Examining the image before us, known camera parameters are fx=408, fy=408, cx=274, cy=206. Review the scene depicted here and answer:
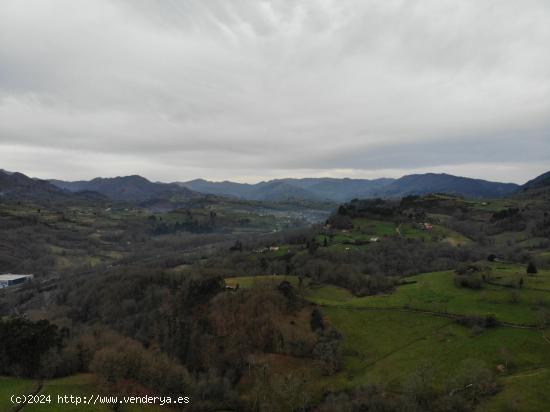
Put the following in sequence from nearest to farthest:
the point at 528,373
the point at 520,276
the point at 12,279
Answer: the point at 528,373 → the point at 520,276 → the point at 12,279

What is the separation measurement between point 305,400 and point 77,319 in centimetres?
9865

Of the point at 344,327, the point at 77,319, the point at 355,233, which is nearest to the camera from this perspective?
the point at 344,327

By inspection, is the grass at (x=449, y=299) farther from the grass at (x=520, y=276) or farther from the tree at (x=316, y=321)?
the tree at (x=316, y=321)

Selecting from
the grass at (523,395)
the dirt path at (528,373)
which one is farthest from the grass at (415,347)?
the grass at (523,395)

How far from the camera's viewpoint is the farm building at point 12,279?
18351 cm

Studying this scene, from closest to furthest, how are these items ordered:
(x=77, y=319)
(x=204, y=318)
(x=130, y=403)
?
(x=130, y=403) < (x=204, y=318) < (x=77, y=319)

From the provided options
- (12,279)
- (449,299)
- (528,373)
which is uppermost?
(449,299)

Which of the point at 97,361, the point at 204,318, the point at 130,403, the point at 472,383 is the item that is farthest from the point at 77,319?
the point at 472,383

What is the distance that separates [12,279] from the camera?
188250 mm

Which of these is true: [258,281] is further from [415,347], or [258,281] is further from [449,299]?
[449,299]

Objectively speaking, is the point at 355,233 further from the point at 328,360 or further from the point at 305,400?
the point at 305,400

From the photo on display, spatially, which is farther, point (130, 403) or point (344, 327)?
point (344, 327)

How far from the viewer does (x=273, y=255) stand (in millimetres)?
159875

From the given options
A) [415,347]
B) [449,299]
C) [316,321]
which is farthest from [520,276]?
[316,321]
